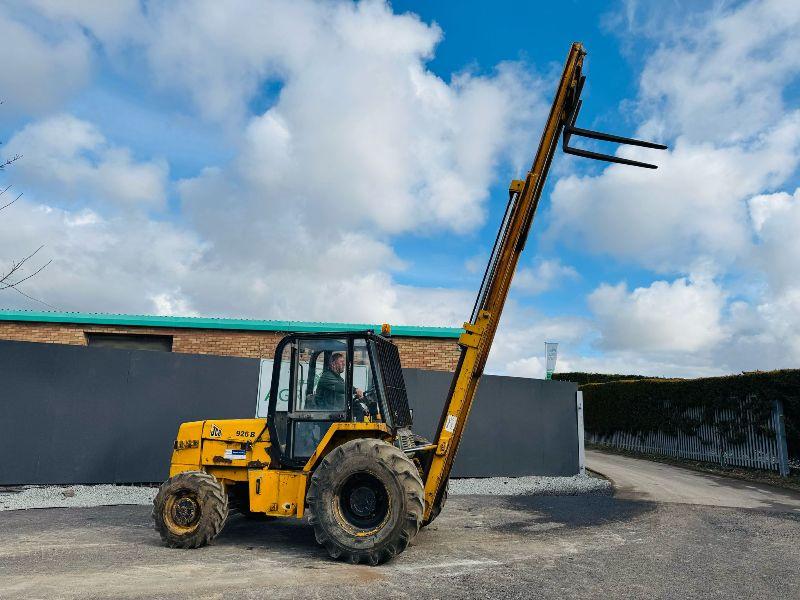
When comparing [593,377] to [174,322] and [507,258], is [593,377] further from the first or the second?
[507,258]

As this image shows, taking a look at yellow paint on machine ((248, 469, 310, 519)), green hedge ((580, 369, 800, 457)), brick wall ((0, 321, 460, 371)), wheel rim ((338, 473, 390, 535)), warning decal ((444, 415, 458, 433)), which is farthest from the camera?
brick wall ((0, 321, 460, 371))

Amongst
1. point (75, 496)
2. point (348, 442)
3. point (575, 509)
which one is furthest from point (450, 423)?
point (75, 496)

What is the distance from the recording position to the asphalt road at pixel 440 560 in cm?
489

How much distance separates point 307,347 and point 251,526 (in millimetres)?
2934

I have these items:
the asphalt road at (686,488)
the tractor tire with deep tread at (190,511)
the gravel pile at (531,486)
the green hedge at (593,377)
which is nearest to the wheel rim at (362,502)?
the tractor tire with deep tread at (190,511)

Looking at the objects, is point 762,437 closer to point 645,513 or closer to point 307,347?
point 645,513

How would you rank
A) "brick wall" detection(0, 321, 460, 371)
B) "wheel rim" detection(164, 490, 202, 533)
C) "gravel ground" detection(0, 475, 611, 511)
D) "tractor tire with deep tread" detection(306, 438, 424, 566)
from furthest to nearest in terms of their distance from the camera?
"brick wall" detection(0, 321, 460, 371) < "gravel ground" detection(0, 475, 611, 511) < "wheel rim" detection(164, 490, 202, 533) < "tractor tire with deep tread" detection(306, 438, 424, 566)

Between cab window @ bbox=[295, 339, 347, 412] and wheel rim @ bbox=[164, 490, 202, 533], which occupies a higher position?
cab window @ bbox=[295, 339, 347, 412]

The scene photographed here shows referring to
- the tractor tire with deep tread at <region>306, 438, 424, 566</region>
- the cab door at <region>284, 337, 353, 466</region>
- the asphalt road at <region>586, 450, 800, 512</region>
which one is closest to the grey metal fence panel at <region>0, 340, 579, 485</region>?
the asphalt road at <region>586, 450, 800, 512</region>

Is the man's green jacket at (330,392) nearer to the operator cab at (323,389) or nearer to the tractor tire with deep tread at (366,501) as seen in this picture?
the operator cab at (323,389)

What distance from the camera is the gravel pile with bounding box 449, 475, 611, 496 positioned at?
36.9ft

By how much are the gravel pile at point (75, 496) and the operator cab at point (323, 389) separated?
462 centimetres

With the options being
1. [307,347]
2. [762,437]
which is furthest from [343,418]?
[762,437]

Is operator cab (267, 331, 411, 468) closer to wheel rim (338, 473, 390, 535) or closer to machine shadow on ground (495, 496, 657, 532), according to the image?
wheel rim (338, 473, 390, 535)
